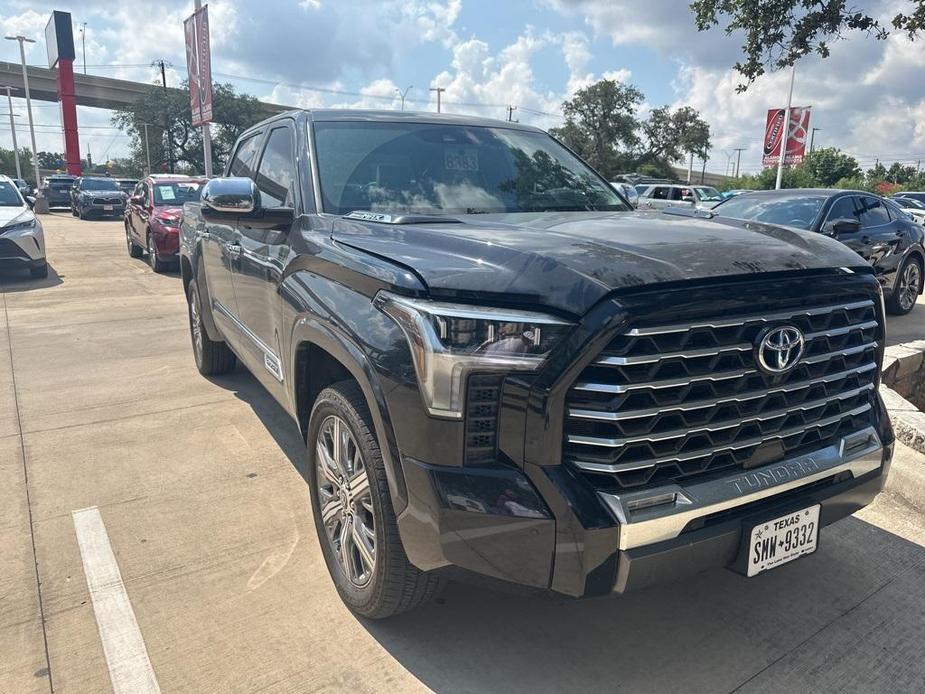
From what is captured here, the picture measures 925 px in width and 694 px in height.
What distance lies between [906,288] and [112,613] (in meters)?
10.3

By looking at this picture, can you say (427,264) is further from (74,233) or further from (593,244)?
(74,233)

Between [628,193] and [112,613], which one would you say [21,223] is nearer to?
[628,193]

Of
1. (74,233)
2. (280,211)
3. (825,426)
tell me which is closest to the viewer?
(825,426)

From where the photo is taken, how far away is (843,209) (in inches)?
340

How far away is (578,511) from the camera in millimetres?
1967

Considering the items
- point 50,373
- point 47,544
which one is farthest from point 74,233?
point 47,544

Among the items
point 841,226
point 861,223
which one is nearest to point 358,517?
point 841,226

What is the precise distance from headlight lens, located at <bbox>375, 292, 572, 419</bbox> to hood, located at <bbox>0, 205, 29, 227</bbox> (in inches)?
452

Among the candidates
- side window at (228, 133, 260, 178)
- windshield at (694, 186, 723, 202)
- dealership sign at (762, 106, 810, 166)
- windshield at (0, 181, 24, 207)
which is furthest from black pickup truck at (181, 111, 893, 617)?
dealership sign at (762, 106, 810, 166)

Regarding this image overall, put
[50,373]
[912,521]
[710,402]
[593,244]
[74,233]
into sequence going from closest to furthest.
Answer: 1. [710,402]
2. [593,244]
3. [912,521]
4. [50,373]
5. [74,233]

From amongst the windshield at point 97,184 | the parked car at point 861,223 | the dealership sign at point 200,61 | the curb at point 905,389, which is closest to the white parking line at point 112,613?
the curb at point 905,389

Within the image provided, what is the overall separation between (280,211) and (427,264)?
1.27m

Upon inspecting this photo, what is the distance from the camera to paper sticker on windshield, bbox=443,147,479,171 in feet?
11.4

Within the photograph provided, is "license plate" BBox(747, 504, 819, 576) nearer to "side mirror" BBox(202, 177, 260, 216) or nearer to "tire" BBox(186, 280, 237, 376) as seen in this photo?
"side mirror" BBox(202, 177, 260, 216)
